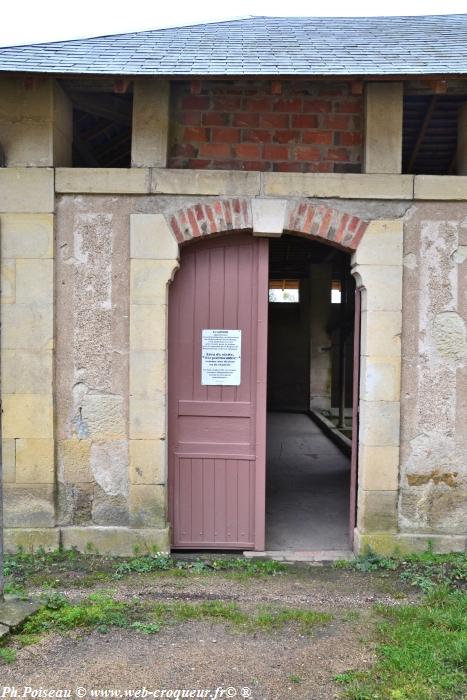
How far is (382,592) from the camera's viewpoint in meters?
3.86

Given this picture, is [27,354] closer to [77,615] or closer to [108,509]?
[108,509]

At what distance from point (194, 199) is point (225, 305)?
2.78 feet

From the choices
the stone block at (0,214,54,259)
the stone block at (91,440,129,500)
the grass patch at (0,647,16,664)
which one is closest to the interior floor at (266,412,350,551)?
the stone block at (91,440,129,500)

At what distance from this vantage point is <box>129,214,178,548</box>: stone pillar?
428cm

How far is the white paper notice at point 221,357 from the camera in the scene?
4.50 m

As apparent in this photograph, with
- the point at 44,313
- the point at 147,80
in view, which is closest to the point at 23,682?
the point at 44,313

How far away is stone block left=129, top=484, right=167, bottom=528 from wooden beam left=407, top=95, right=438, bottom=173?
377cm

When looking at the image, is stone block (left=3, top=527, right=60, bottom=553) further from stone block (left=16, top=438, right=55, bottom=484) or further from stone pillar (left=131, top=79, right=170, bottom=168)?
stone pillar (left=131, top=79, right=170, bottom=168)

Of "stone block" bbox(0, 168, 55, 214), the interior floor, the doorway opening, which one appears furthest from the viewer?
the doorway opening

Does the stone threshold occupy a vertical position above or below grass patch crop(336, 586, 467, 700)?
below

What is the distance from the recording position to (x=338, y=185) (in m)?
4.31

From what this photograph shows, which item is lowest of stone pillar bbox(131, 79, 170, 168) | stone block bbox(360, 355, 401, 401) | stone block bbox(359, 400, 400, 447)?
stone block bbox(359, 400, 400, 447)

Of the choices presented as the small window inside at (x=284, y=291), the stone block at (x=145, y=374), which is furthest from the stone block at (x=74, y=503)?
the small window inside at (x=284, y=291)

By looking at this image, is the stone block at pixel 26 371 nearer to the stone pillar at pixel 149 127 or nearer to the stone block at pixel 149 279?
the stone block at pixel 149 279
